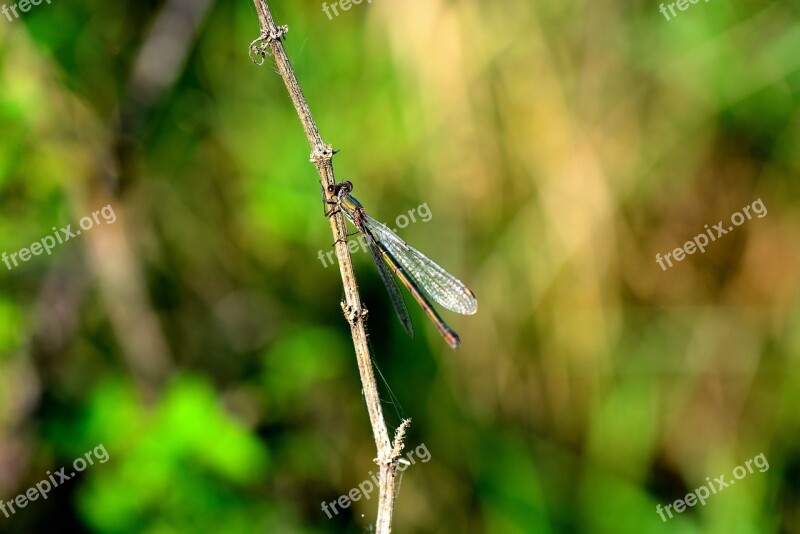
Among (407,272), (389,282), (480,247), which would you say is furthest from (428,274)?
(480,247)

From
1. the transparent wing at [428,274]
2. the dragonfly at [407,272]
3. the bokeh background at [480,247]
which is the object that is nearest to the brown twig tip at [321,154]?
the dragonfly at [407,272]

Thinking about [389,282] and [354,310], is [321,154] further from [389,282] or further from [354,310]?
[389,282]

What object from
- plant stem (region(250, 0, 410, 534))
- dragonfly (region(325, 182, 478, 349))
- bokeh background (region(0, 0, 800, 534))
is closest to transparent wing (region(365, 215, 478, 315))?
dragonfly (region(325, 182, 478, 349))

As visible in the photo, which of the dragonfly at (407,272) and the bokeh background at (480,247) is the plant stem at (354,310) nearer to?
the dragonfly at (407,272)

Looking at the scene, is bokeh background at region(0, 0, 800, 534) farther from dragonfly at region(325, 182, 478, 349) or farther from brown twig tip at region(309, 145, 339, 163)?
brown twig tip at region(309, 145, 339, 163)

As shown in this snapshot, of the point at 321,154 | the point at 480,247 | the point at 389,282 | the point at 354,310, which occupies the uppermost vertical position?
the point at 480,247

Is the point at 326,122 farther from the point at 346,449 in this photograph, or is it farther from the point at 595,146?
the point at 346,449
